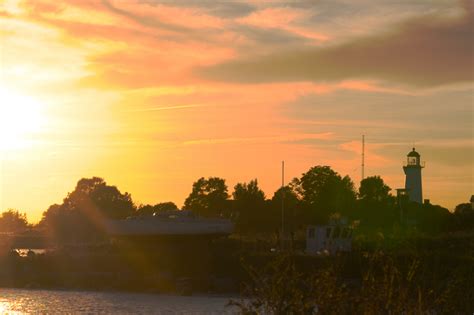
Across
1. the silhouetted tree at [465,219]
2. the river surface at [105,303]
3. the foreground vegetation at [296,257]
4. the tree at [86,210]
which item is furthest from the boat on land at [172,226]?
the tree at [86,210]

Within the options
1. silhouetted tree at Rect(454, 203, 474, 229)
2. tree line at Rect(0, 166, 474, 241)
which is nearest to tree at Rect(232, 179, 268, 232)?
tree line at Rect(0, 166, 474, 241)

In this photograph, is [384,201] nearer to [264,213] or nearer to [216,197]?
[264,213]

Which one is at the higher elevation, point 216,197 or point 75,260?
point 216,197

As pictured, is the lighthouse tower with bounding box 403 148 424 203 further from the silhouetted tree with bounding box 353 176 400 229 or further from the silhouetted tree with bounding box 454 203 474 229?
the silhouetted tree with bounding box 454 203 474 229

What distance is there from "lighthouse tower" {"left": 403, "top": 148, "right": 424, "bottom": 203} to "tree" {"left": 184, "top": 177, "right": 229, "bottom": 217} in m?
26.1

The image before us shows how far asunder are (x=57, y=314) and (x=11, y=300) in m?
13.4

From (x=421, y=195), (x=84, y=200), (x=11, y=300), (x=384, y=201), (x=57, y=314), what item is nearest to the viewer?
(x=57, y=314)

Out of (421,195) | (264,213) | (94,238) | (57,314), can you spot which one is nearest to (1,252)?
(264,213)

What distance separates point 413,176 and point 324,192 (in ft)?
Result: 38.2

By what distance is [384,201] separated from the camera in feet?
311

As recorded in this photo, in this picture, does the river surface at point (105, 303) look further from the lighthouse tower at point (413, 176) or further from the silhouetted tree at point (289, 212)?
the lighthouse tower at point (413, 176)

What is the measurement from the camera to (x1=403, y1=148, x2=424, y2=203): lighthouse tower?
103938 mm

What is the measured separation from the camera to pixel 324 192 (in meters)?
102

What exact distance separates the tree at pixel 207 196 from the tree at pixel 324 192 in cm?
1409
